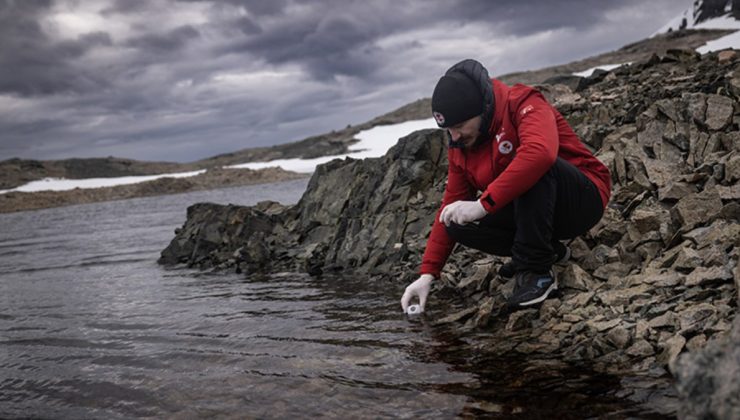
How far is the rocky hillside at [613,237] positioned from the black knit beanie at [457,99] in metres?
1.85

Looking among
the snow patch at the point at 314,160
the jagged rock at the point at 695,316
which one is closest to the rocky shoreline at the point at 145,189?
the snow patch at the point at 314,160

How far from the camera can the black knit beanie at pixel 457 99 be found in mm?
4145

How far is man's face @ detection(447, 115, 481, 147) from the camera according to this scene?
14.0 feet

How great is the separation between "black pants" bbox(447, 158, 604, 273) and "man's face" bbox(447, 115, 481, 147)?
0.62m

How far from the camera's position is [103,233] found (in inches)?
855

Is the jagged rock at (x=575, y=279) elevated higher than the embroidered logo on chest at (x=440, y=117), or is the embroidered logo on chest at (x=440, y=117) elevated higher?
the embroidered logo on chest at (x=440, y=117)

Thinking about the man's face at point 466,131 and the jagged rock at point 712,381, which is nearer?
the jagged rock at point 712,381

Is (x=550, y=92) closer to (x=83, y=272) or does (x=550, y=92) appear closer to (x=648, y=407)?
(x=648, y=407)

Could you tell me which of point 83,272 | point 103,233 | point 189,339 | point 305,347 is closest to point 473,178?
point 305,347

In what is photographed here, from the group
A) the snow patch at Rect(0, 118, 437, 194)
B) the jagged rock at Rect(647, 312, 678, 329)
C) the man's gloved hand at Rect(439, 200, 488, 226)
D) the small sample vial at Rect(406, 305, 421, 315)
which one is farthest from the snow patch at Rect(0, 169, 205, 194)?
the jagged rock at Rect(647, 312, 678, 329)

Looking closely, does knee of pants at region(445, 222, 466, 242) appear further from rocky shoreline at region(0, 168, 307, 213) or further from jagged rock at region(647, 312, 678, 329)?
rocky shoreline at region(0, 168, 307, 213)

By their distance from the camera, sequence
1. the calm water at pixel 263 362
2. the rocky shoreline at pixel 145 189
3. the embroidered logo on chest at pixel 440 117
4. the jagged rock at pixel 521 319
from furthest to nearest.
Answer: the rocky shoreline at pixel 145 189, the jagged rock at pixel 521 319, the embroidered logo on chest at pixel 440 117, the calm water at pixel 263 362

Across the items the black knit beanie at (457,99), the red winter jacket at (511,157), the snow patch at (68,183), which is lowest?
the red winter jacket at (511,157)

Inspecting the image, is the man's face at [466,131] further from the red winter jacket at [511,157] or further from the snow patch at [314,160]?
the snow patch at [314,160]
